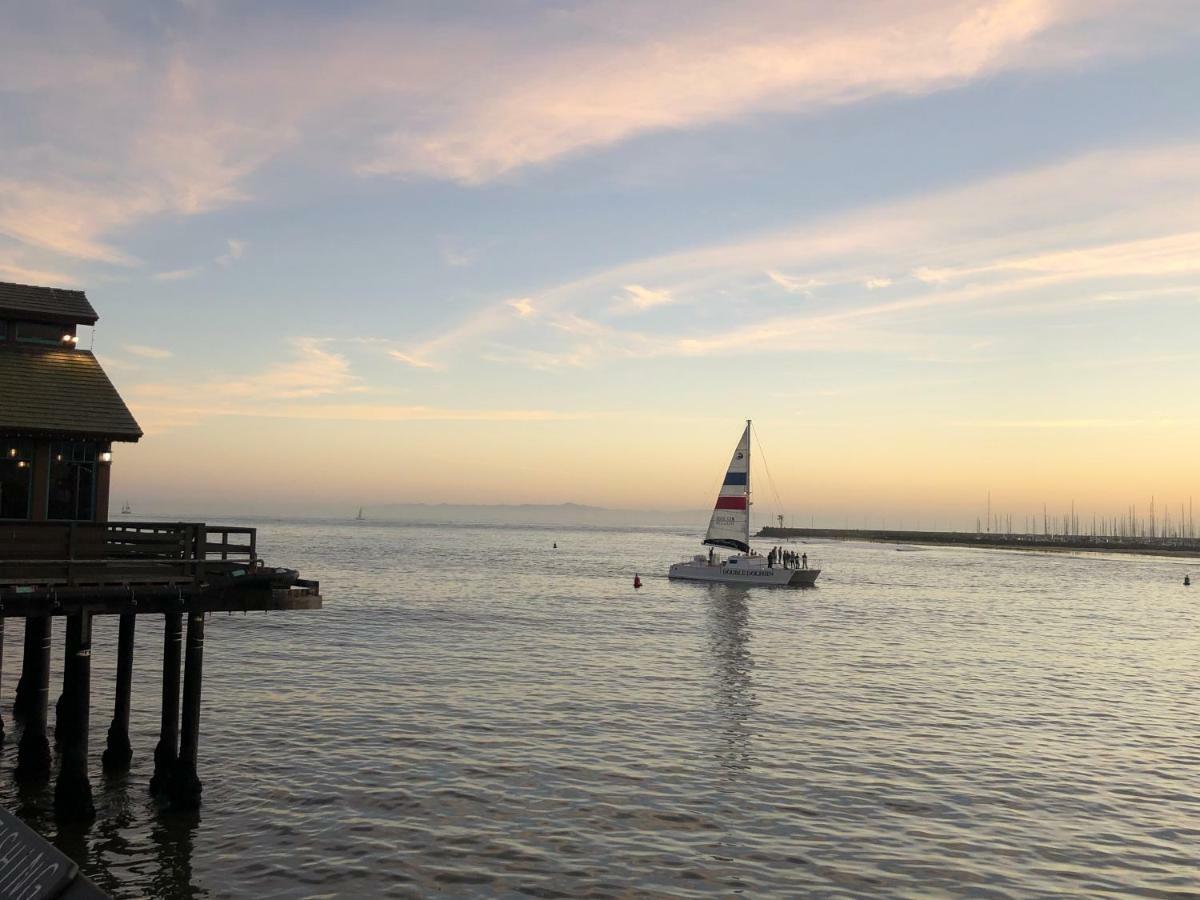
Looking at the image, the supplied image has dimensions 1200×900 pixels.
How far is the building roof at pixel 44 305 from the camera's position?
2342cm

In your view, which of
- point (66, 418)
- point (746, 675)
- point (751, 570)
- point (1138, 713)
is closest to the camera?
point (66, 418)

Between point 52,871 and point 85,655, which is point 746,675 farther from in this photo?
point 52,871

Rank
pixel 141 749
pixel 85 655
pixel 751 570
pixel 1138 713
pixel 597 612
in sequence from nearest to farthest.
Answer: pixel 85 655, pixel 141 749, pixel 1138 713, pixel 597 612, pixel 751 570

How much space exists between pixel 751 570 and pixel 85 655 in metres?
68.2

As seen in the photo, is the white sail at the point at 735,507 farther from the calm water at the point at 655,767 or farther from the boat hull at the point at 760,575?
the calm water at the point at 655,767

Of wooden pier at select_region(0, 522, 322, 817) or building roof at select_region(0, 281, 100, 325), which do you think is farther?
building roof at select_region(0, 281, 100, 325)

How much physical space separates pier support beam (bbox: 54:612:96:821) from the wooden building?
0.09ft

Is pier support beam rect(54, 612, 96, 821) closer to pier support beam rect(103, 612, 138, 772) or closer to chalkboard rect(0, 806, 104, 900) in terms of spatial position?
pier support beam rect(103, 612, 138, 772)

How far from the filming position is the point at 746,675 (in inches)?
1420

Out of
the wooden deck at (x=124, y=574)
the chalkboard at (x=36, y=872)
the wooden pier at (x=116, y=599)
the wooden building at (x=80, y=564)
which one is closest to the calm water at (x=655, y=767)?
the wooden pier at (x=116, y=599)

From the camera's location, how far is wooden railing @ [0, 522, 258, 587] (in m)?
17.2

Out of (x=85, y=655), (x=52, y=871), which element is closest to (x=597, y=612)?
(x=85, y=655)

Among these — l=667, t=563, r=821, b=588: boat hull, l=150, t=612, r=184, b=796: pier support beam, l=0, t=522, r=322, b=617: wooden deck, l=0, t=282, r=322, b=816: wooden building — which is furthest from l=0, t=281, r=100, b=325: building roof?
l=667, t=563, r=821, b=588: boat hull

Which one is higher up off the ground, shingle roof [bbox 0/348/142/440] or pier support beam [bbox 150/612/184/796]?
shingle roof [bbox 0/348/142/440]
